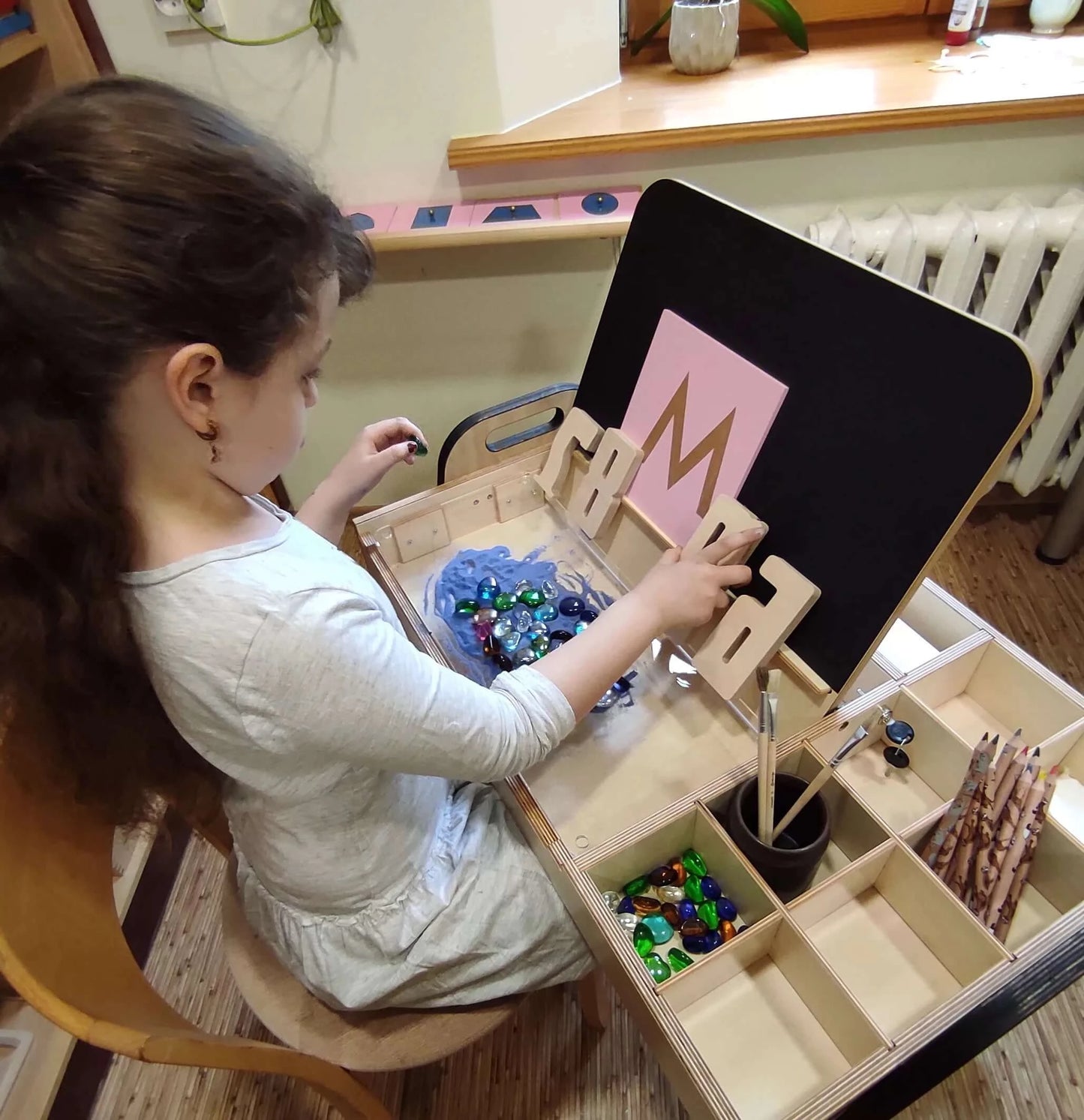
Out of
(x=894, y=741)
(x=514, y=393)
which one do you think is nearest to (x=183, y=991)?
(x=894, y=741)

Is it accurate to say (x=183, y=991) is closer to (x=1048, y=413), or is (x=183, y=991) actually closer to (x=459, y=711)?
(x=459, y=711)

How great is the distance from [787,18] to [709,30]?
5.8 inches

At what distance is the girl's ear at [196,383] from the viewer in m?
0.47

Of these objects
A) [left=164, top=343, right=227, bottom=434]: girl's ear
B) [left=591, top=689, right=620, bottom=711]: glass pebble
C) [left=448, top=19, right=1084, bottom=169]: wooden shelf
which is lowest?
[left=591, top=689, right=620, bottom=711]: glass pebble

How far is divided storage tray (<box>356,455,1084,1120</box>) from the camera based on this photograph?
573mm

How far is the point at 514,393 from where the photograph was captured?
1715mm

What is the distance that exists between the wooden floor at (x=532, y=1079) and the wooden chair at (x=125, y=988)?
0.35 m

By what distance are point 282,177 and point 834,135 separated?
1113mm

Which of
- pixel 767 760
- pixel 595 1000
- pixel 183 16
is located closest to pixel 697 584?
pixel 767 760

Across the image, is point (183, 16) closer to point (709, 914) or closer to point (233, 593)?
point (233, 593)

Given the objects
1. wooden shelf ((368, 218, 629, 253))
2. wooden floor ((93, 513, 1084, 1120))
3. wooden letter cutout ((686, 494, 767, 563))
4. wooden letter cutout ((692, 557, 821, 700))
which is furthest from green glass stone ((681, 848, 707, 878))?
wooden shelf ((368, 218, 629, 253))

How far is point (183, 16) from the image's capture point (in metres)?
1.20

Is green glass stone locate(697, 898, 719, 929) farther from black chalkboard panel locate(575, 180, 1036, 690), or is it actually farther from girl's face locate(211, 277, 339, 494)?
girl's face locate(211, 277, 339, 494)

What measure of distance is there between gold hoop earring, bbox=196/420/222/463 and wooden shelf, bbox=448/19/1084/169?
0.96m
